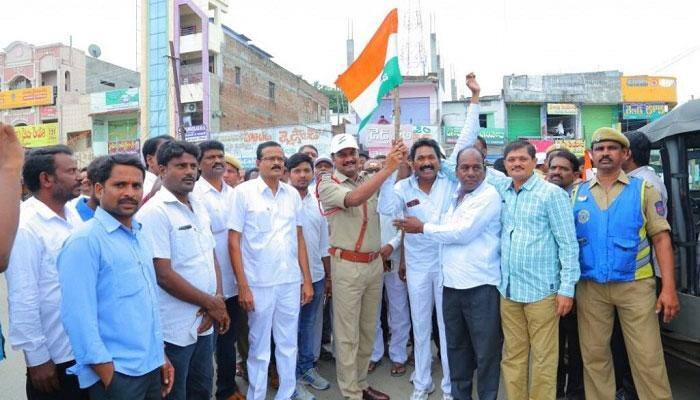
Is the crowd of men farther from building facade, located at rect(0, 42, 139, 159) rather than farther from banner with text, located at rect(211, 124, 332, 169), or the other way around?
building facade, located at rect(0, 42, 139, 159)

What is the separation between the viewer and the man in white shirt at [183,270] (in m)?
2.71

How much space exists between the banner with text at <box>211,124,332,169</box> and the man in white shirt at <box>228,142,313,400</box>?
56.2 feet

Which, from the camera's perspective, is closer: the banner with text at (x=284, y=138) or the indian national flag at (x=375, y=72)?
the indian national flag at (x=375, y=72)

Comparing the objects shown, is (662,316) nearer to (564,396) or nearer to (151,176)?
(564,396)

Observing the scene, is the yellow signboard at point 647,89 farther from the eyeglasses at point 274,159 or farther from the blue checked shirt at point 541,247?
the eyeglasses at point 274,159

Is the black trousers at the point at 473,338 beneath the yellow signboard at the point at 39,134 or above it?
beneath

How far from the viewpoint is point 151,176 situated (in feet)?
13.0

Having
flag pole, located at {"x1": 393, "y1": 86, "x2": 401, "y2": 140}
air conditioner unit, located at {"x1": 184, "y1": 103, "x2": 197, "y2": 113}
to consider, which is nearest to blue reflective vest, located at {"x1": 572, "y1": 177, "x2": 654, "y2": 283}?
flag pole, located at {"x1": 393, "y1": 86, "x2": 401, "y2": 140}

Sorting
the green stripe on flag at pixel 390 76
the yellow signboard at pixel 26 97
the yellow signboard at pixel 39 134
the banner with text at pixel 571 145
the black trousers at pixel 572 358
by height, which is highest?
the yellow signboard at pixel 26 97

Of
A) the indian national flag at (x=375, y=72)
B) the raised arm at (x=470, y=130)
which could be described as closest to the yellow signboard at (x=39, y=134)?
the indian national flag at (x=375, y=72)

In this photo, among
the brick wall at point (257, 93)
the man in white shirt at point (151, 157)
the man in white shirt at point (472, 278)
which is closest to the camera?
the man in white shirt at point (472, 278)

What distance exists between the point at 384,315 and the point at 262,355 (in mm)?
1935

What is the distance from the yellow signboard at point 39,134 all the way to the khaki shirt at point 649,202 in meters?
29.2

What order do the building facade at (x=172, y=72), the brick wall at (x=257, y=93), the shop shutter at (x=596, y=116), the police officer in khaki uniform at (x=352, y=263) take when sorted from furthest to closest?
the brick wall at (x=257, y=93) < the shop shutter at (x=596, y=116) < the building facade at (x=172, y=72) < the police officer in khaki uniform at (x=352, y=263)
